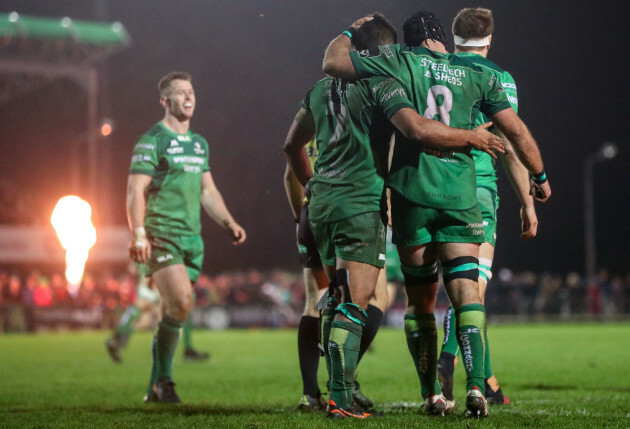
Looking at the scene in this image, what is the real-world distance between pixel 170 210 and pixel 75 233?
3147 cm

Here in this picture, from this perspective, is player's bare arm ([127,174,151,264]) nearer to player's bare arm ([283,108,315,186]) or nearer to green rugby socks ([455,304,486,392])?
player's bare arm ([283,108,315,186])

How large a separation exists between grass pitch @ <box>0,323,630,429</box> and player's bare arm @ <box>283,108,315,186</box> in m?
1.66

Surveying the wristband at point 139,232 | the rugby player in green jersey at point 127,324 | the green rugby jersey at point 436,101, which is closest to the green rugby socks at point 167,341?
the wristband at point 139,232

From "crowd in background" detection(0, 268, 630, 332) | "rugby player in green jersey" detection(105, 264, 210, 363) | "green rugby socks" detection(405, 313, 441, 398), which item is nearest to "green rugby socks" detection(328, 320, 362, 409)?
"green rugby socks" detection(405, 313, 441, 398)

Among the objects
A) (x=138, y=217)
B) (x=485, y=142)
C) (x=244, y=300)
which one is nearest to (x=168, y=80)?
(x=138, y=217)

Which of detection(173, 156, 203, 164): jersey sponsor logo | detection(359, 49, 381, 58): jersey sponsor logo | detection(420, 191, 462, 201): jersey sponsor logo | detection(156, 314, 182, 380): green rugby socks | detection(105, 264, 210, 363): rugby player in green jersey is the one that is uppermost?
detection(359, 49, 381, 58): jersey sponsor logo

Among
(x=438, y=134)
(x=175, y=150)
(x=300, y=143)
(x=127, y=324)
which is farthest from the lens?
(x=127, y=324)

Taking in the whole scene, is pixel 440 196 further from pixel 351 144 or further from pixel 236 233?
pixel 236 233

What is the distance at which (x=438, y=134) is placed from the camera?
4770mm

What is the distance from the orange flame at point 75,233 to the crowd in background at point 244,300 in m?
1.31

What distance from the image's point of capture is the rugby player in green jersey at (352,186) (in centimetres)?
483

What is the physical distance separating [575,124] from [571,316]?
15638 millimetres

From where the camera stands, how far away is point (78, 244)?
3691cm

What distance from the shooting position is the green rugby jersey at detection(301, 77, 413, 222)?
5.03 meters
